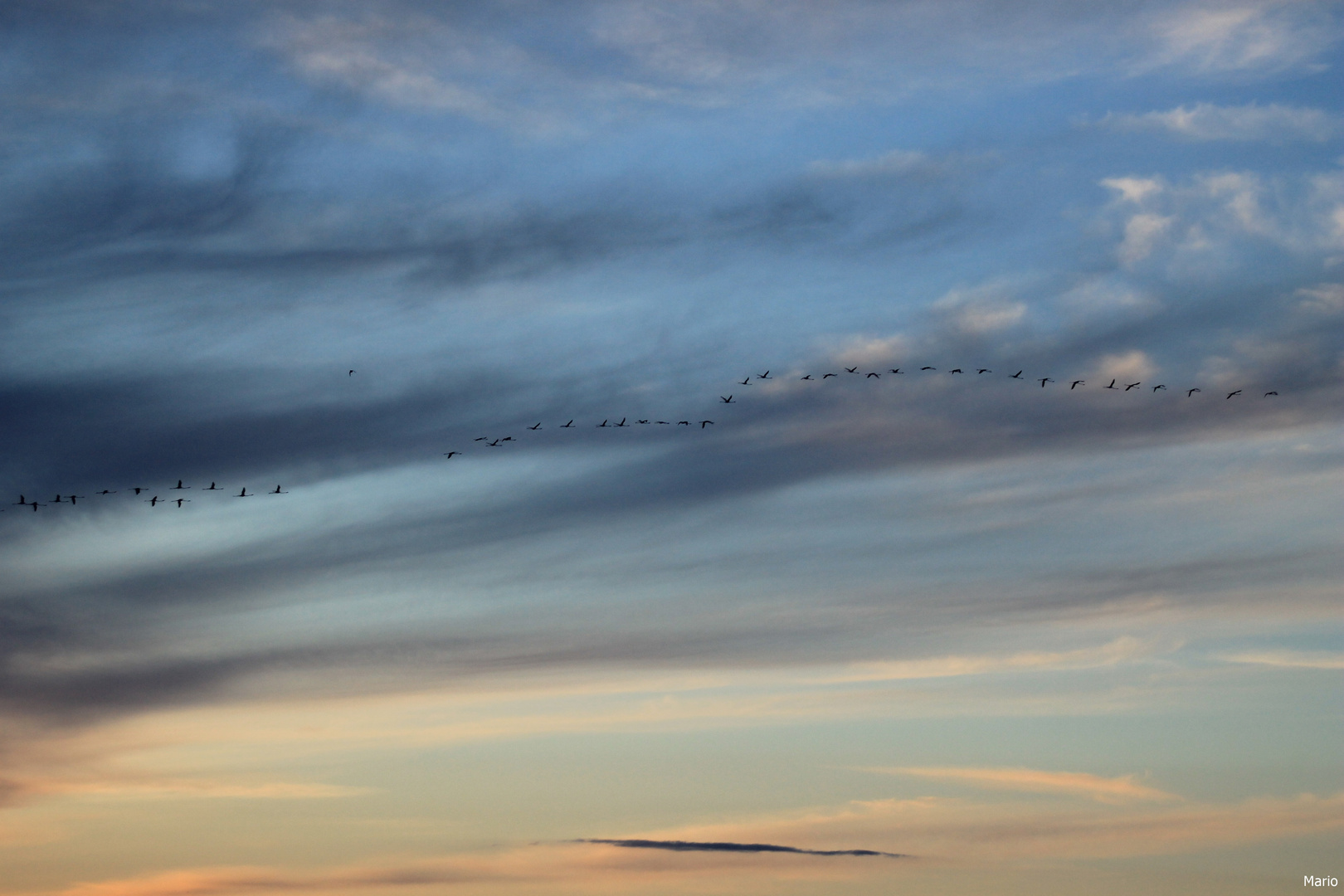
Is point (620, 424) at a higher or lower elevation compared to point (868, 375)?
lower

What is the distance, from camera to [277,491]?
185375mm

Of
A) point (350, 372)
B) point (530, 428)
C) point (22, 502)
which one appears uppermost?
point (350, 372)

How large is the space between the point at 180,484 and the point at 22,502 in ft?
93.1

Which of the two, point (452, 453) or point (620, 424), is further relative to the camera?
point (452, 453)

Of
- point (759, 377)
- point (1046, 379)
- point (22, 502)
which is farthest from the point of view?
point (759, 377)

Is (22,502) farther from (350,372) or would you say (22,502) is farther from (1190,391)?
(1190,391)

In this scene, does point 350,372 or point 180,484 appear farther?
point 180,484

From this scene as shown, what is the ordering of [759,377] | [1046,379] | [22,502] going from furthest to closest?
[759,377] < [1046,379] < [22,502]

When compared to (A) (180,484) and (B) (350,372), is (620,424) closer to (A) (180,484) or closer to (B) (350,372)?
(B) (350,372)

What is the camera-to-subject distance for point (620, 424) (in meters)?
172

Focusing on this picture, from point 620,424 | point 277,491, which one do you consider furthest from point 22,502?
point 620,424

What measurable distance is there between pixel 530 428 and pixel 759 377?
2152 inches

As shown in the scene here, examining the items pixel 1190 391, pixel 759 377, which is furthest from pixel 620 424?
pixel 1190 391

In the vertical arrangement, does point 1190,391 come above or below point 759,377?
below
